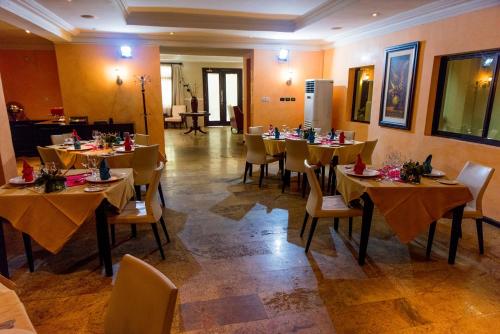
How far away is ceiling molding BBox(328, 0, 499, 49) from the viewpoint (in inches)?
154

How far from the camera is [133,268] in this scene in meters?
1.29

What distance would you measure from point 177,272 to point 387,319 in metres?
1.68

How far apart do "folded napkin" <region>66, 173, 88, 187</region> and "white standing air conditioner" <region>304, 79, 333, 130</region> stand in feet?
17.9

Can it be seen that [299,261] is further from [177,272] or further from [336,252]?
[177,272]

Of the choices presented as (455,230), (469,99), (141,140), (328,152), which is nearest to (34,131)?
(141,140)

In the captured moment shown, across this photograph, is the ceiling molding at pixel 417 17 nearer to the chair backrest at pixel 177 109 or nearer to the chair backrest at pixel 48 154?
the chair backrest at pixel 48 154

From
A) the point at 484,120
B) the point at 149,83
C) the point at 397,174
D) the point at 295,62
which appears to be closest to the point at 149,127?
the point at 149,83

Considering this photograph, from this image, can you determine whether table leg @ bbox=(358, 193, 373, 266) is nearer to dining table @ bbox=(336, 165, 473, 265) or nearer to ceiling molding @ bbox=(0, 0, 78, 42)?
dining table @ bbox=(336, 165, 473, 265)

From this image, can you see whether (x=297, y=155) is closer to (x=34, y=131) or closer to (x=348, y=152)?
(x=348, y=152)

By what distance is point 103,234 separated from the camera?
2619mm

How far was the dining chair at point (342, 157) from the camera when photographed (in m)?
4.55

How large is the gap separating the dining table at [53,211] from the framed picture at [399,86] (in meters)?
4.61

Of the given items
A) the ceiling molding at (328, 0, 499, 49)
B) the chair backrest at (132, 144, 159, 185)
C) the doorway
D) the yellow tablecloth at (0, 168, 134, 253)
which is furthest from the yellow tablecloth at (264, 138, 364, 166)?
the doorway

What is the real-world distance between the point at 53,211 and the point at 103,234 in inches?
16.3
